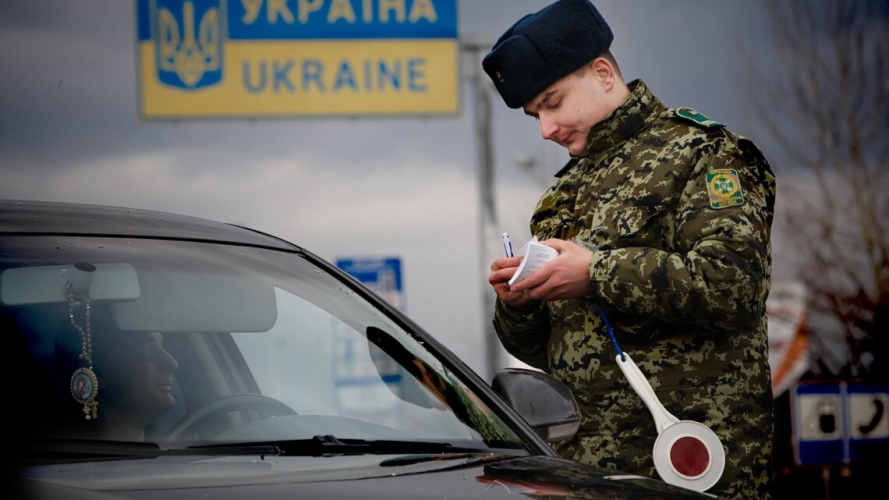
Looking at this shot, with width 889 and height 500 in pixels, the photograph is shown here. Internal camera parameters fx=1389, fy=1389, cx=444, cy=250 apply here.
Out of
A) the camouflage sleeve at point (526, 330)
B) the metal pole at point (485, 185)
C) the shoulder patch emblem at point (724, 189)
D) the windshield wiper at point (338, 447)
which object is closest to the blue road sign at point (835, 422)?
the camouflage sleeve at point (526, 330)

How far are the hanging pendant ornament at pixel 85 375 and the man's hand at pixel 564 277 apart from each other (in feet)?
3.40

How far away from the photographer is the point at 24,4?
16.4m

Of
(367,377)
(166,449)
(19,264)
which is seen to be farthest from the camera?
(367,377)

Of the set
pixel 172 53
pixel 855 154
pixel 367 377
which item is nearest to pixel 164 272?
pixel 367 377

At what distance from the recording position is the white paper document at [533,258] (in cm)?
300

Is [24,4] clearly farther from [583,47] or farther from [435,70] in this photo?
[583,47]

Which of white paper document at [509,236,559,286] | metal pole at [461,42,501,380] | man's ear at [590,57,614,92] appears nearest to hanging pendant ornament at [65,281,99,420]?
white paper document at [509,236,559,286]

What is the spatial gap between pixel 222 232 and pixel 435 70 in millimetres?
10144

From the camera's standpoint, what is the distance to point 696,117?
3.16 meters

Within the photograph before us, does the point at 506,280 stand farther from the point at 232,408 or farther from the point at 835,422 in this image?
the point at 835,422

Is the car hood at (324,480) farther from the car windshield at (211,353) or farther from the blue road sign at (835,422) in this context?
the blue road sign at (835,422)

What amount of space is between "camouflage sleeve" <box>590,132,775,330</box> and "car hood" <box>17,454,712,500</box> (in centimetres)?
76

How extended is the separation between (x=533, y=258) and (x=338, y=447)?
0.90 metres

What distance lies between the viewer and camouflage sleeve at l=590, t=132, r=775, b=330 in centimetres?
290
